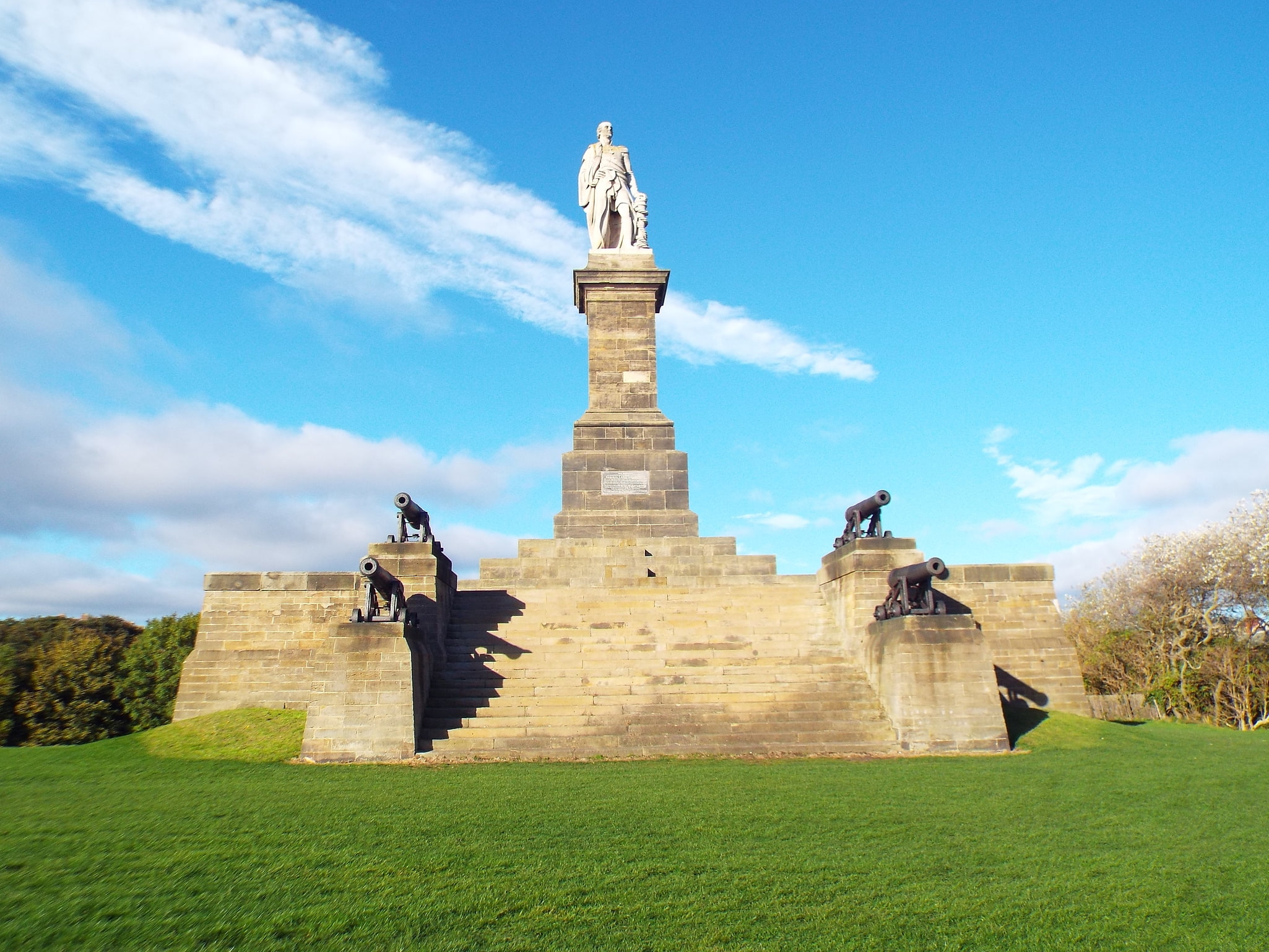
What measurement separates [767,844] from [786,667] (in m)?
7.48

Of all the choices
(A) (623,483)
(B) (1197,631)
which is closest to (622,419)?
(A) (623,483)

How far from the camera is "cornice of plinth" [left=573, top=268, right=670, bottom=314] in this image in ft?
70.3

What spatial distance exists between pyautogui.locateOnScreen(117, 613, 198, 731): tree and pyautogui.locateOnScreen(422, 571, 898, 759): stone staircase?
5.78 meters

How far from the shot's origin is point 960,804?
802 cm

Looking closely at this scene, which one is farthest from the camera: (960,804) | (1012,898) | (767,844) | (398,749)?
(398,749)

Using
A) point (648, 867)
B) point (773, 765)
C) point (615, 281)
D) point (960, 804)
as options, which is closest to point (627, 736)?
point (773, 765)

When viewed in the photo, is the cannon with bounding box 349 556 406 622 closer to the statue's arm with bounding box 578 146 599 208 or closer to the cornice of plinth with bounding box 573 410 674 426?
the cornice of plinth with bounding box 573 410 674 426

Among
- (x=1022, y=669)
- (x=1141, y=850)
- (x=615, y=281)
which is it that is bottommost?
(x=1141, y=850)

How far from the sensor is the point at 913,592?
42.6ft

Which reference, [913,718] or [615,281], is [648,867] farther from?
[615,281]

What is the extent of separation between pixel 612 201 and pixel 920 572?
14246 mm

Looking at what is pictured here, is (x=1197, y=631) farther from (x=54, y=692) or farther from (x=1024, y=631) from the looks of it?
(x=54, y=692)

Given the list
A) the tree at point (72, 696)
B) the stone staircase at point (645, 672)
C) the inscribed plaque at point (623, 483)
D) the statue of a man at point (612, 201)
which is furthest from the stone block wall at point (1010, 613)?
the tree at point (72, 696)


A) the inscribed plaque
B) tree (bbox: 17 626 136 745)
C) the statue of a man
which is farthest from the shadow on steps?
the statue of a man
